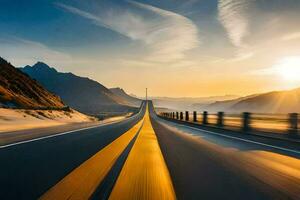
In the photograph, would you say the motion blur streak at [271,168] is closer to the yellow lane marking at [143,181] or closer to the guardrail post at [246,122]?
the yellow lane marking at [143,181]

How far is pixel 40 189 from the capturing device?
5691mm

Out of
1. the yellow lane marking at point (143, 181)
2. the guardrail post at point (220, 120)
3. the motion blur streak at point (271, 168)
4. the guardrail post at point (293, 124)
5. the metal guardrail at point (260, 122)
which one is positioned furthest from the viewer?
the guardrail post at point (220, 120)

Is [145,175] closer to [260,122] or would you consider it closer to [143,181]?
[143,181]

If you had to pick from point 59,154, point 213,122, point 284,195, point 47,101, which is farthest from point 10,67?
point 284,195

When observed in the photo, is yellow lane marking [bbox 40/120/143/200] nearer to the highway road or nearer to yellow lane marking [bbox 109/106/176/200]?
the highway road

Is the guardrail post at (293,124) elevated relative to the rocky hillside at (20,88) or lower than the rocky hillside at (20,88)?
lower

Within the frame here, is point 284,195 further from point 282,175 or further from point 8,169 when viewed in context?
point 8,169

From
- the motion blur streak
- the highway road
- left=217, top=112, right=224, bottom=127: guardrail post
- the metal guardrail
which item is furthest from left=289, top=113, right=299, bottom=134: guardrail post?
left=217, top=112, right=224, bottom=127: guardrail post

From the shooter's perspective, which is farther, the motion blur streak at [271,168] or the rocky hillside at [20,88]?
the rocky hillside at [20,88]

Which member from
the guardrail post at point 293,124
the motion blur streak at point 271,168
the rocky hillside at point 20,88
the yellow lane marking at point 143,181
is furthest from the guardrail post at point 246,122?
the rocky hillside at point 20,88

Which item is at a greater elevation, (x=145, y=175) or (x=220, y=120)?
(x=220, y=120)

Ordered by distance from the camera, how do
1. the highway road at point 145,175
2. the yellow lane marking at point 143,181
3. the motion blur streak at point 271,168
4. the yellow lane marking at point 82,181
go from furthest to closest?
the motion blur streak at point 271,168, the highway road at point 145,175, the yellow lane marking at point 143,181, the yellow lane marking at point 82,181

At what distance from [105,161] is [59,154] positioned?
1.65 m

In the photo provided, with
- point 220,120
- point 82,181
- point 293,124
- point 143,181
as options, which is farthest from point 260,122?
point 82,181
